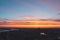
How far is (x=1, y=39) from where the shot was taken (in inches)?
1283

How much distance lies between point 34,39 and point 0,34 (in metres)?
13.3

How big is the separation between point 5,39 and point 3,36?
3.95ft

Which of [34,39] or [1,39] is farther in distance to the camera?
[34,39]

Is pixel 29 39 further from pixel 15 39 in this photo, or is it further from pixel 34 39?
pixel 15 39

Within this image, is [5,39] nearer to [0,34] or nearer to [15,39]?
[0,34]

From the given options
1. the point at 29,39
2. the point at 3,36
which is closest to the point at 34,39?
the point at 29,39

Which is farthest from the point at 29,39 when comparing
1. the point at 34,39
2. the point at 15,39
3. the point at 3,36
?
the point at 3,36

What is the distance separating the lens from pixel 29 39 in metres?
43.6

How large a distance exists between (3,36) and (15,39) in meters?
8.39

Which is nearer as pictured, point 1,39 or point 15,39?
point 1,39

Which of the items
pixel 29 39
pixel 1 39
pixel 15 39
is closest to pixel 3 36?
pixel 1 39

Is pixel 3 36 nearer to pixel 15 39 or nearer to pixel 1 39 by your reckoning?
pixel 1 39

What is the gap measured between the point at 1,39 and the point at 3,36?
97cm

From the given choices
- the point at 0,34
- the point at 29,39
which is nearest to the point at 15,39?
the point at 29,39
